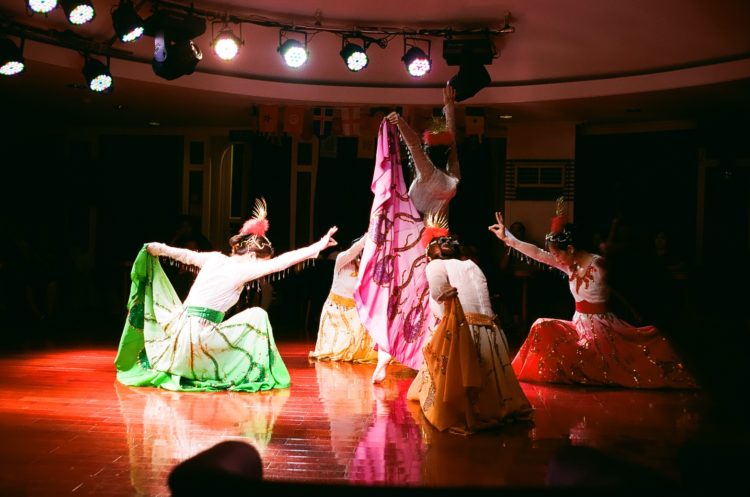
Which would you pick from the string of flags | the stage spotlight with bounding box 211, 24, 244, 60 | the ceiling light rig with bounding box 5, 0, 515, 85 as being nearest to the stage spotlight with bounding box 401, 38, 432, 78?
the ceiling light rig with bounding box 5, 0, 515, 85

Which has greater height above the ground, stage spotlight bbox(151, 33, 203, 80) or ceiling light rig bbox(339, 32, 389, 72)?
ceiling light rig bbox(339, 32, 389, 72)

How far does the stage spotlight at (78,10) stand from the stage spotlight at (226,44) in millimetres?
1250

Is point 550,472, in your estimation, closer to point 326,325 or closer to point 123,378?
point 123,378

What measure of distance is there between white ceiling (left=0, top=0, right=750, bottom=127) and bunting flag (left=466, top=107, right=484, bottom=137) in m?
0.16

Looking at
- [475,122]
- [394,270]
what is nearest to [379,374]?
[394,270]

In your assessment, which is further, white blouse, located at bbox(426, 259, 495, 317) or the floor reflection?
white blouse, located at bbox(426, 259, 495, 317)

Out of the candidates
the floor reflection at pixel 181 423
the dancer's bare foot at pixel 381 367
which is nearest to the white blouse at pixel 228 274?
the floor reflection at pixel 181 423

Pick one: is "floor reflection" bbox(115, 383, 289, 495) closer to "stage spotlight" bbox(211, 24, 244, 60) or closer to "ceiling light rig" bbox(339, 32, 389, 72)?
"stage spotlight" bbox(211, 24, 244, 60)

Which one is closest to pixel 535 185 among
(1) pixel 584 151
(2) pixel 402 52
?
(1) pixel 584 151

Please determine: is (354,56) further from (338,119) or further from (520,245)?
(520,245)

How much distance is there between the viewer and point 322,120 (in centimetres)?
905

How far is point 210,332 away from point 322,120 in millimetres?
4389

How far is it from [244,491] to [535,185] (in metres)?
9.19

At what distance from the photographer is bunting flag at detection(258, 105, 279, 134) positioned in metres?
8.85
